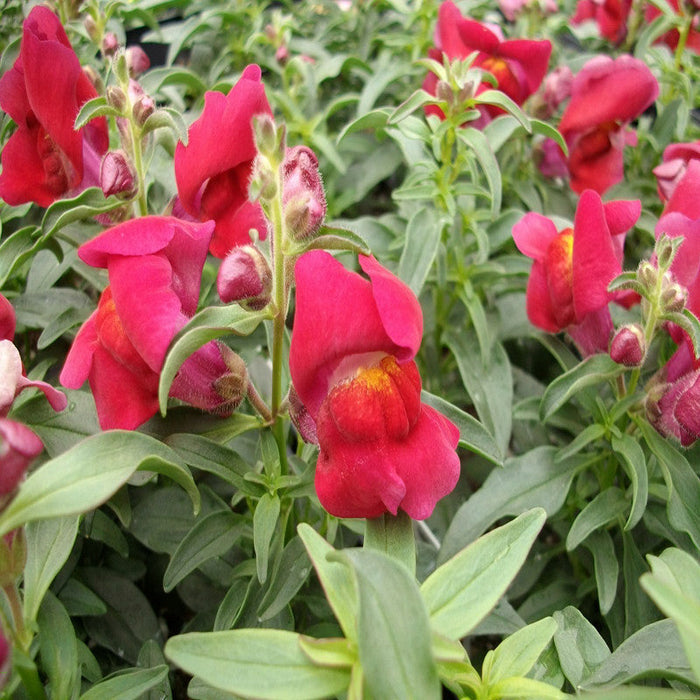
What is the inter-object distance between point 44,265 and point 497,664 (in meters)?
0.74

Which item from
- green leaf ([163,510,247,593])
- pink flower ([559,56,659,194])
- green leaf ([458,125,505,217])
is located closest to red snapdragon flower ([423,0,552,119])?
pink flower ([559,56,659,194])

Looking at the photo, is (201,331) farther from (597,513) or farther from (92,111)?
(597,513)

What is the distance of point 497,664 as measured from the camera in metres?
0.61

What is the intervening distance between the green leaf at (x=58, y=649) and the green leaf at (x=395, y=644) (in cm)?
33

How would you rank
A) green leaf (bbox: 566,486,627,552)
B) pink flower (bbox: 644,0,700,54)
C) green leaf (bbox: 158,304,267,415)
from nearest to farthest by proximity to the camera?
green leaf (bbox: 158,304,267,415) → green leaf (bbox: 566,486,627,552) → pink flower (bbox: 644,0,700,54)

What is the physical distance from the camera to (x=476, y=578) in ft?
1.86

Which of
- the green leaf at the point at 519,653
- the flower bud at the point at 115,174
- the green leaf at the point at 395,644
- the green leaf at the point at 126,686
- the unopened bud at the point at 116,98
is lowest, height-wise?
the green leaf at the point at 519,653

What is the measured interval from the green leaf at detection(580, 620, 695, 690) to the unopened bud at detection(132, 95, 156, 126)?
0.69 m

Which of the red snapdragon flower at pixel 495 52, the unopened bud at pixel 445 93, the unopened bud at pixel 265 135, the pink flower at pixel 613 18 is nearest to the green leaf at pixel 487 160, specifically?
the unopened bud at pixel 445 93

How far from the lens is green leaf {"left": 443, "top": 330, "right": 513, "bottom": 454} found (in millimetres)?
980

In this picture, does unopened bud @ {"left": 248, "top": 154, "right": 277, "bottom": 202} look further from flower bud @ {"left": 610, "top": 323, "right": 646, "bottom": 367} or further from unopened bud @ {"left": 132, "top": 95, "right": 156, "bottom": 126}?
flower bud @ {"left": 610, "top": 323, "right": 646, "bottom": 367}

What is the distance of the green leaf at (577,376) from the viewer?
0.83 meters

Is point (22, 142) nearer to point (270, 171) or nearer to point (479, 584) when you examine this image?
point (270, 171)

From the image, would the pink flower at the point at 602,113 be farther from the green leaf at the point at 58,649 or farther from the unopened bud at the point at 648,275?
the green leaf at the point at 58,649
